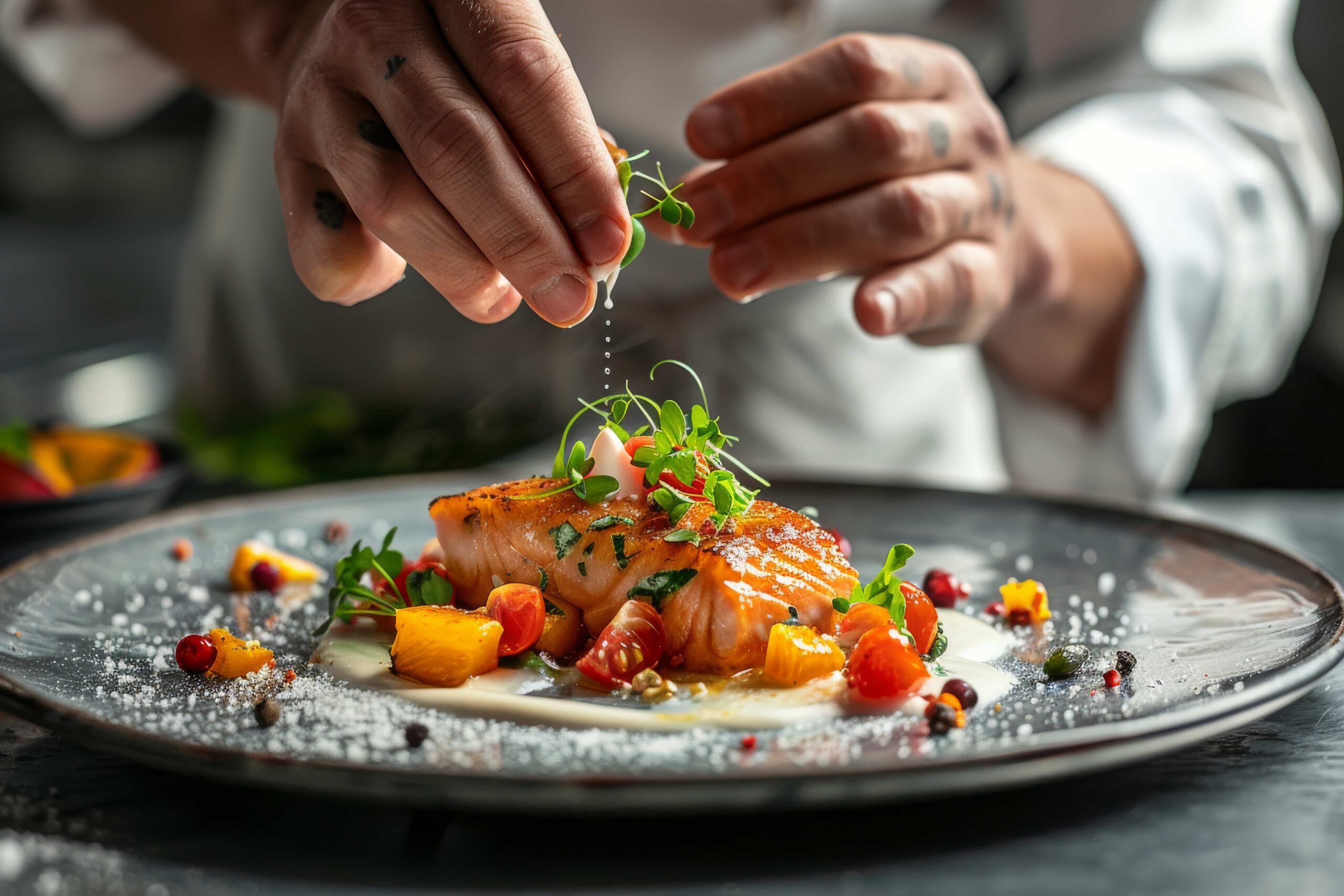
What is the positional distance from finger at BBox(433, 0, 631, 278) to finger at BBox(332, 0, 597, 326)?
23 mm

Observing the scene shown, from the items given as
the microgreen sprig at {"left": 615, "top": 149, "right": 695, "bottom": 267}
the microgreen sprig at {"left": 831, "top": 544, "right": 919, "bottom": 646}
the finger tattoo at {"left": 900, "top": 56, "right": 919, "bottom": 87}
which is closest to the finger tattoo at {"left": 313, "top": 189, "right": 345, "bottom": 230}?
the microgreen sprig at {"left": 615, "top": 149, "right": 695, "bottom": 267}

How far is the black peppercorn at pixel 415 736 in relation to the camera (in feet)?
4.46

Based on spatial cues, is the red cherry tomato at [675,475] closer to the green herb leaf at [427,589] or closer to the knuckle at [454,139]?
the green herb leaf at [427,589]

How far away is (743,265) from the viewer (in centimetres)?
228

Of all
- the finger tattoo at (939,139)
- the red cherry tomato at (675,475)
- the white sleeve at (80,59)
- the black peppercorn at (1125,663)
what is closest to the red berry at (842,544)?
the red cherry tomato at (675,475)

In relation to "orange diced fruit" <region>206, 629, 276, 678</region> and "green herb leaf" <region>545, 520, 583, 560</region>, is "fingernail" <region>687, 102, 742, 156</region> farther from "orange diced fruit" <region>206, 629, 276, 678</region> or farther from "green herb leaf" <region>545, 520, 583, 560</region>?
"orange diced fruit" <region>206, 629, 276, 678</region>

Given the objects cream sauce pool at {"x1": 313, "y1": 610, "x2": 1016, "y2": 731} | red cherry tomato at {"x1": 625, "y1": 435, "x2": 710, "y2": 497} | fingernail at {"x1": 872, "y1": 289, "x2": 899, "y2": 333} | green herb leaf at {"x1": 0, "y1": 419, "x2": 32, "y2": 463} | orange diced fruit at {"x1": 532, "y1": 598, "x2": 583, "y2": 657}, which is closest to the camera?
cream sauce pool at {"x1": 313, "y1": 610, "x2": 1016, "y2": 731}

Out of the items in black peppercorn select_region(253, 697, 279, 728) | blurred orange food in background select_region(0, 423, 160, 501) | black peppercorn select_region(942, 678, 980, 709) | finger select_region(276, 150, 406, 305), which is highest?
finger select_region(276, 150, 406, 305)

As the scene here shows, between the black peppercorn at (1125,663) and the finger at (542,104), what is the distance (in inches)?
34.8

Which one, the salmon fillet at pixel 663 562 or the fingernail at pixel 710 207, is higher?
the fingernail at pixel 710 207

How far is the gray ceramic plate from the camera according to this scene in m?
1.18

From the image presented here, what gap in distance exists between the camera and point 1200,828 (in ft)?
4.25

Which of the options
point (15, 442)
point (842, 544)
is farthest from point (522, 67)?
point (15, 442)

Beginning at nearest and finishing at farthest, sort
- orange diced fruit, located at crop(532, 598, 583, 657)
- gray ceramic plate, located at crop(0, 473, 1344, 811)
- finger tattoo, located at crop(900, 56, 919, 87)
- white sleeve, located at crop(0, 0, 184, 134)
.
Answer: gray ceramic plate, located at crop(0, 473, 1344, 811), orange diced fruit, located at crop(532, 598, 583, 657), finger tattoo, located at crop(900, 56, 919, 87), white sleeve, located at crop(0, 0, 184, 134)
